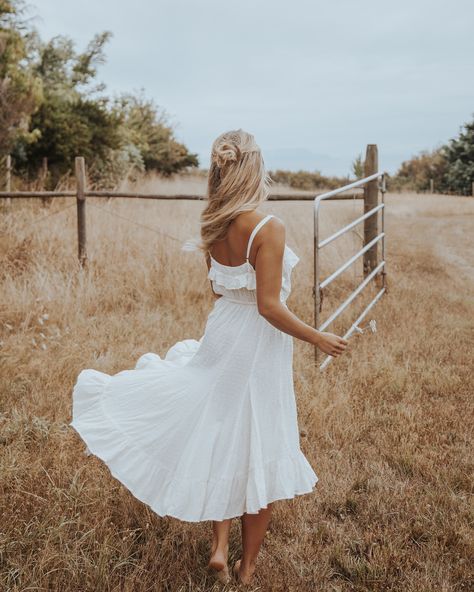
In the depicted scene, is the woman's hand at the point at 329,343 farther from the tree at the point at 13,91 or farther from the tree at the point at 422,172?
the tree at the point at 422,172

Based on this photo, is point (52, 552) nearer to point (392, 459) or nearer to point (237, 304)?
point (237, 304)

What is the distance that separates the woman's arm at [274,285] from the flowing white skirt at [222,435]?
6.3 inches

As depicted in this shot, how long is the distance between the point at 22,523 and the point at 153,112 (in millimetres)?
19187

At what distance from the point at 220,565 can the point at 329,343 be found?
41.5 inches

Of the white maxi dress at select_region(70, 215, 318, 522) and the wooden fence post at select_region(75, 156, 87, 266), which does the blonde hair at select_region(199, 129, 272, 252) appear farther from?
the wooden fence post at select_region(75, 156, 87, 266)

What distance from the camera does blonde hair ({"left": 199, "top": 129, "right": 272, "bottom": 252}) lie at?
223 cm

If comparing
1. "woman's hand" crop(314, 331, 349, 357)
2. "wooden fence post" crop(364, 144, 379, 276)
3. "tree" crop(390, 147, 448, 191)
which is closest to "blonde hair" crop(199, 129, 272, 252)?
"woman's hand" crop(314, 331, 349, 357)

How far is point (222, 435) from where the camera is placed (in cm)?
237

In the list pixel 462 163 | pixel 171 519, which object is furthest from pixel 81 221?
pixel 462 163

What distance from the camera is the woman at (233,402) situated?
7.34 ft

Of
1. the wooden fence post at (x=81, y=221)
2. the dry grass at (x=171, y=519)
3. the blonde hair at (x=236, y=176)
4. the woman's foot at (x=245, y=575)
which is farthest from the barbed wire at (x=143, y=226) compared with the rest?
the woman's foot at (x=245, y=575)

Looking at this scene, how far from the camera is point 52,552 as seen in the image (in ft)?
8.37

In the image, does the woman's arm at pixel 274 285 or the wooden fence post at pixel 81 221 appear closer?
the woman's arm at pixel 274 285

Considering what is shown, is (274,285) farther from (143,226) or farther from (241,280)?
(143,226)
